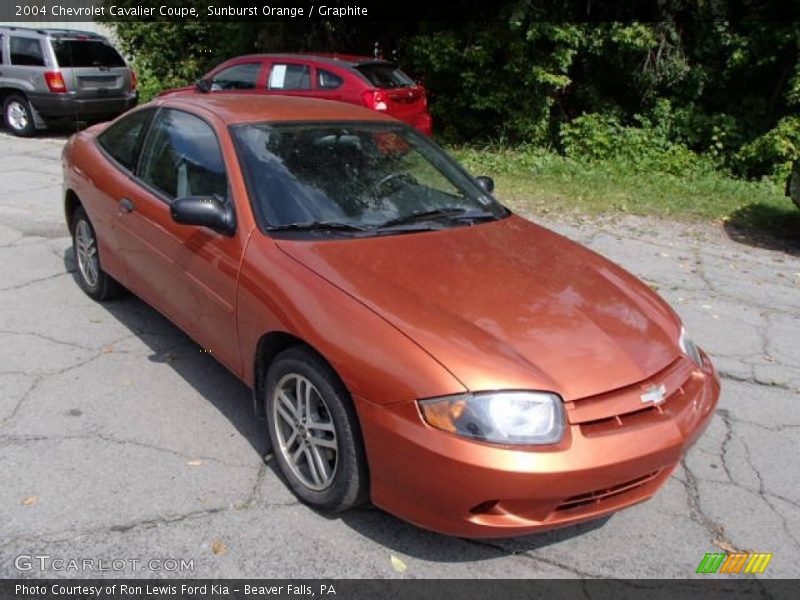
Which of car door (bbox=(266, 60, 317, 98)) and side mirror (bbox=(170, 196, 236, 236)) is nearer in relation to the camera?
side mirror (bbox=(170, 196, 236, 236))

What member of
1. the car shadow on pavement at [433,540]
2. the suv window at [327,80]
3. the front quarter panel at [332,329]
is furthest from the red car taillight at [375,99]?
the car shadow on pavement at [433,540]

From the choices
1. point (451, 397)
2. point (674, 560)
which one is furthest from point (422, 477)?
point (674, 560)

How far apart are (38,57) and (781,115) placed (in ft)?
40.4

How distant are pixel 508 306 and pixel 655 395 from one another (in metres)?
0.65

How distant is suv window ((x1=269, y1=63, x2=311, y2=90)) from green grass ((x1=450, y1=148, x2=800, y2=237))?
282 centimetres

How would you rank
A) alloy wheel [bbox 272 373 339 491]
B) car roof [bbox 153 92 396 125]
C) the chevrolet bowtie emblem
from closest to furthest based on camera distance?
the chevrolet bowtie emblem < alloy wheel [bbox 272 373 339 491] < car roof [bbox 153 92 396 125]

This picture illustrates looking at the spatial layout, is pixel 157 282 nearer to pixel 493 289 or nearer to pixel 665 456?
pixel 493 289

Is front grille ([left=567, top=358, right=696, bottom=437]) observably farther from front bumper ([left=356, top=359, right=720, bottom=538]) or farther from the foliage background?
the foliage background

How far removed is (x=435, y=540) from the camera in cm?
285

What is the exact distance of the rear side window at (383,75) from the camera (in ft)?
34.1

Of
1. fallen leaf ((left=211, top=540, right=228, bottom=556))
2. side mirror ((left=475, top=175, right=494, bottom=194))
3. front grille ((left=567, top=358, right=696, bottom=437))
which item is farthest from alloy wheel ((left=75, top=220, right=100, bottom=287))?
front grille ((left=567, top=358, right=696, bottom=437))

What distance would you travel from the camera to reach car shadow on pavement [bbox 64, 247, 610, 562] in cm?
281

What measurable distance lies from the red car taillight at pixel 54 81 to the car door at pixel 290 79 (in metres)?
3.96

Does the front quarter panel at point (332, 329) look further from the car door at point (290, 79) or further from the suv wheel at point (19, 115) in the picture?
the suv wheel at point (19, 115)
